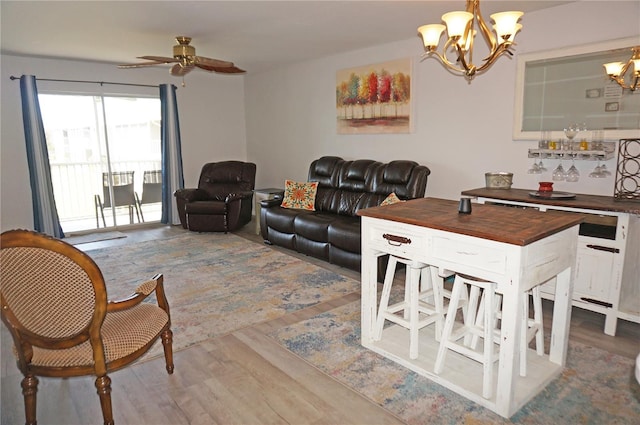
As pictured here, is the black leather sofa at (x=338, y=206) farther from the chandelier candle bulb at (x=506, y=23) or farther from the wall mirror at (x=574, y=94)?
the chandelier candle bulb at (x=506, y=23)

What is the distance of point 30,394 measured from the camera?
1.83 meters

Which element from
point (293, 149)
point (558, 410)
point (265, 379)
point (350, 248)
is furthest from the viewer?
point (293, 149)

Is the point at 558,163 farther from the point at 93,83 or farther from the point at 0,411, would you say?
the point at 93,83

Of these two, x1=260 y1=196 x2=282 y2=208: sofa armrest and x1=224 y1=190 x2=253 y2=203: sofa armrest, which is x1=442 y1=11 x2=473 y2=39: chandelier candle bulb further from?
x1=224 y1=190 x2=253 y2=203: sofa armrest

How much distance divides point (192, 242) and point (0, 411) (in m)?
3.41

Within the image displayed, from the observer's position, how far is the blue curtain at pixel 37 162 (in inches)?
208

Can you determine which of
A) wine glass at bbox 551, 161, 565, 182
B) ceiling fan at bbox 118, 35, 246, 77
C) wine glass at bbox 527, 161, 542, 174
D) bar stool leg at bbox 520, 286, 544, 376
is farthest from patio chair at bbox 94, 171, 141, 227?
bar stool leg at bbox 520, 286, 544, 376

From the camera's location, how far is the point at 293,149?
6426mm

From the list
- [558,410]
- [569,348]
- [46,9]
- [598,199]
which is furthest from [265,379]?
[46,9]

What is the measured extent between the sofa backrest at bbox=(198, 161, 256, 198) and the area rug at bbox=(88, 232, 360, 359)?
1183mm

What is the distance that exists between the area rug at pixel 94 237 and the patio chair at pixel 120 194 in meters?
0.36

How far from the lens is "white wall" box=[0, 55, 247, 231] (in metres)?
5.34

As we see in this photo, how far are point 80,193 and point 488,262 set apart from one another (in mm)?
6125

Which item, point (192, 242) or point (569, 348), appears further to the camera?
point (192, 242)
